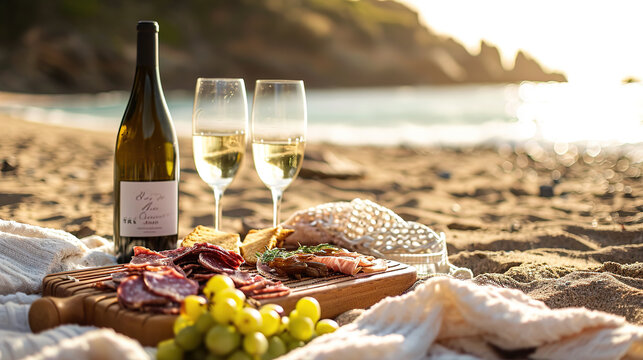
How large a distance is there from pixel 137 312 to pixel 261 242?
81 centimetres

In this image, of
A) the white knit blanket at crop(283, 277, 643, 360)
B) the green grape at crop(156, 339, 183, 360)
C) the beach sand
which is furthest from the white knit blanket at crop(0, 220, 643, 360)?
the beach sand

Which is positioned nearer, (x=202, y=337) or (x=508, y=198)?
(x=202, y=337)

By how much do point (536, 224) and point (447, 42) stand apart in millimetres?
80779

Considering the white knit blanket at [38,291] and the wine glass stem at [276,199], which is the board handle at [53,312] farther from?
the wine glass stem at [276,199]

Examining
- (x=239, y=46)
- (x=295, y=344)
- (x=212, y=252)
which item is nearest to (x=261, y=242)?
(x=212, y=252)

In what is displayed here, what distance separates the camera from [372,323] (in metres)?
1.77

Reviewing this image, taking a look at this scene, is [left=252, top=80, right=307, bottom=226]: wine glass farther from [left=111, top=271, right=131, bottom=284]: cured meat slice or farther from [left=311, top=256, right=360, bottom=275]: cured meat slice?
[left=111, top=271, right=131, bottom=284]: cured meat slice

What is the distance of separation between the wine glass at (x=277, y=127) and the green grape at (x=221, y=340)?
121cm

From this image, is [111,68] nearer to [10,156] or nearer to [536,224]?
[10,156]

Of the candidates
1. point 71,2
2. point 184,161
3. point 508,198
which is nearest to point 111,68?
point 71,2

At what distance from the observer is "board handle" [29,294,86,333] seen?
5.80ft

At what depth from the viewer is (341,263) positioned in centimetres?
223

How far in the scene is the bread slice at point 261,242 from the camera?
7.93 ft

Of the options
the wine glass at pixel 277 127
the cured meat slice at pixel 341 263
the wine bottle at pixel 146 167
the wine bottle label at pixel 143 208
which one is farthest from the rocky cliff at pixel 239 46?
the cured meat slice at pixel 341 263
